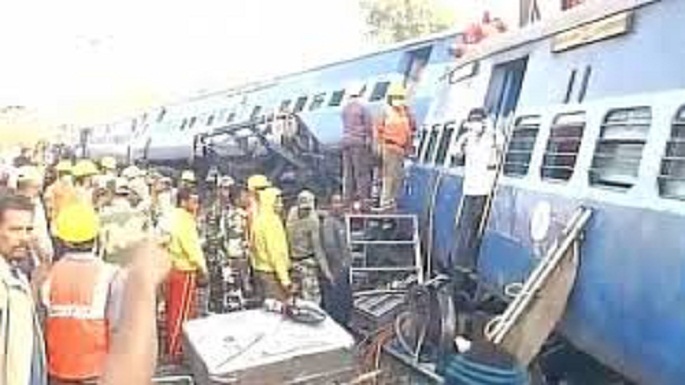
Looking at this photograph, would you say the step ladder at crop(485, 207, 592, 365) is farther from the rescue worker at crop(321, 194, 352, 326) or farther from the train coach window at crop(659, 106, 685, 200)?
the rescue worker at crop(321, 194, 352, 326)

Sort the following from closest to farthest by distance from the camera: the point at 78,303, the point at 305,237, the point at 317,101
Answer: the point at 78,303
the point at 305,237
the point at 317,101

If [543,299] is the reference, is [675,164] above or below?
above

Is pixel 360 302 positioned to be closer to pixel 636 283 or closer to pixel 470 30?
pixel 470 30

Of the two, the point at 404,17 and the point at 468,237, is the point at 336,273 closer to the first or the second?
the point at 468,237

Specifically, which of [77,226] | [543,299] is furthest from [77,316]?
[543,299]

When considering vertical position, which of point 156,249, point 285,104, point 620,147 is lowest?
point 285,104

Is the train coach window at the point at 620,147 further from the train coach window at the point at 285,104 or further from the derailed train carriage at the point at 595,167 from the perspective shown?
the train coach window at the point at 285,104

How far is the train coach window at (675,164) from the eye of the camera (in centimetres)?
537

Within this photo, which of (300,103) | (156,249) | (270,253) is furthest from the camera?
(300,103)

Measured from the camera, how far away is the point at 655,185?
5.60m

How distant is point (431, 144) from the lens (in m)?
12.6

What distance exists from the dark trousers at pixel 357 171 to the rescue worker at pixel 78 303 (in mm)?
9153

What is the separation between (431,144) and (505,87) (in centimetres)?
294

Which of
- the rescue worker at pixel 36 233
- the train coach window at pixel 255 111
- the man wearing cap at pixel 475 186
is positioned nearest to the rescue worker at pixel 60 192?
the rescue worker at pixel 36 233
